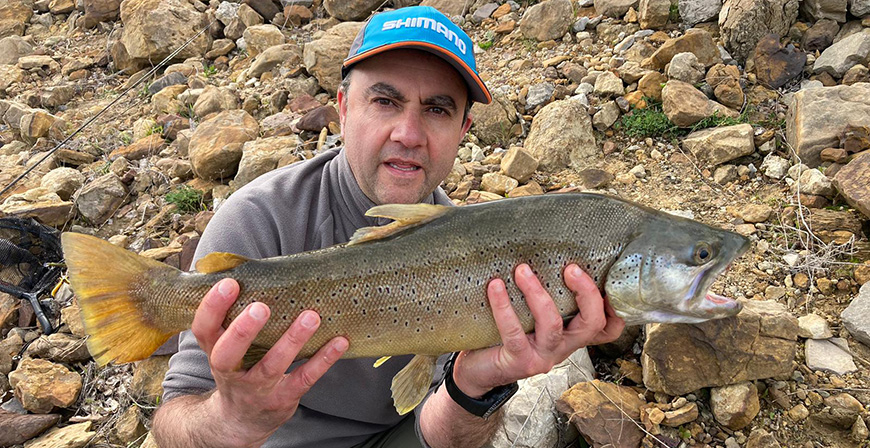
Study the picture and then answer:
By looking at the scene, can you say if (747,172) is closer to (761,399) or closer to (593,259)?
(761,399)

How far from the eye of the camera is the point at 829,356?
4.09 meters

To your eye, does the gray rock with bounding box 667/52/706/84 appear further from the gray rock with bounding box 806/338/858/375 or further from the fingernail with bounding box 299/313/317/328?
the fingernail with bounding box 299/313/317/328

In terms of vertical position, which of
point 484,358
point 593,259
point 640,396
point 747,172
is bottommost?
point 640,396

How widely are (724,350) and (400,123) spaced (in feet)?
8.90

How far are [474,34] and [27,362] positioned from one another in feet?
24.6

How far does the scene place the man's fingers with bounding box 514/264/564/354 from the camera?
267cm

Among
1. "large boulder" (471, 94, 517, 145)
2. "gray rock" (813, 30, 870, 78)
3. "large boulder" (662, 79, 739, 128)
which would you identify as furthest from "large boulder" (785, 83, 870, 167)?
"large boulder" (471, 94, 517, 145)

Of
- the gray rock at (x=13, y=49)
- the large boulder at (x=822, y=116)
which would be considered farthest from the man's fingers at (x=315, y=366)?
the gray rock at (x=13, y=49)

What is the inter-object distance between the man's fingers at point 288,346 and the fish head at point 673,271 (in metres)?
1.44

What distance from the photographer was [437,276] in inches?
107

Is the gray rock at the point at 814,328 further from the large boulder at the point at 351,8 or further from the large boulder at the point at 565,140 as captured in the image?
the large boulder at the point at 351,8

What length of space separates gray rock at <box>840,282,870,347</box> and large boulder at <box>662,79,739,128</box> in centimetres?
262

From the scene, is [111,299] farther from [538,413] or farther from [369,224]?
[538,413]

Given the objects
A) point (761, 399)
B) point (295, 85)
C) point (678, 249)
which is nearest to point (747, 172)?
point (761, 399)
